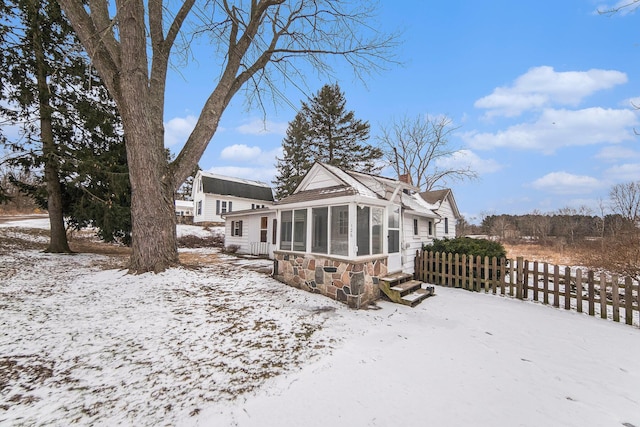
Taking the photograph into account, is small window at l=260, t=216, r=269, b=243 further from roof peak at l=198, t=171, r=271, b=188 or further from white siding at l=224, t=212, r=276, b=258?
roof peak at l=198, t=171, r=271, b=188

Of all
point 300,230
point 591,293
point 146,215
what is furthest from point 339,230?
point 591,293

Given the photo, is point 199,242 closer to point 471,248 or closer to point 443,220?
point 471,248

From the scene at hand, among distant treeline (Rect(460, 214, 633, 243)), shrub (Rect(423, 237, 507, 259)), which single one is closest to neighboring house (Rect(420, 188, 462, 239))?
shrub (Rect(423, 237, 507, 259))

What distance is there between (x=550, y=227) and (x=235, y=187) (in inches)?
1470

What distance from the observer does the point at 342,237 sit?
5785 mm

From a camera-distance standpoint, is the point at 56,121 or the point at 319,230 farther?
the point at 56,121

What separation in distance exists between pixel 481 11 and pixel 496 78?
3.63m

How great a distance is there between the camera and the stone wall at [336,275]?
18.1 ft

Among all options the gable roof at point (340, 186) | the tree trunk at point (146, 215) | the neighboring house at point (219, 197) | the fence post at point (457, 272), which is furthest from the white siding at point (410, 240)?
the neighboring house at point (219, 197)

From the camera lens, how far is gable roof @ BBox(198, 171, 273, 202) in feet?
76.3

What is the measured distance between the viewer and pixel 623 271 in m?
8.93

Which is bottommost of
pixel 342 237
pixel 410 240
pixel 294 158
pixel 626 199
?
pixel 410 240

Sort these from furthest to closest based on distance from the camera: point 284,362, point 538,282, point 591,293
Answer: point 538,282
point 591,293
point 284,362

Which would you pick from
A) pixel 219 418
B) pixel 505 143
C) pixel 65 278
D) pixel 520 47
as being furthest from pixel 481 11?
pixel 65 278
